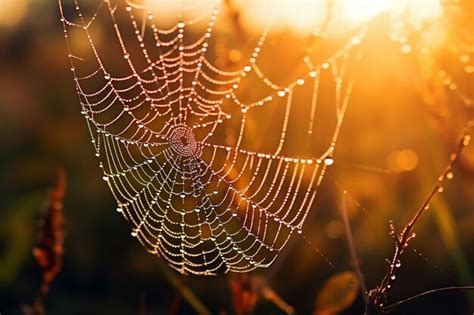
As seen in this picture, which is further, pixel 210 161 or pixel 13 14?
pixel 13 14

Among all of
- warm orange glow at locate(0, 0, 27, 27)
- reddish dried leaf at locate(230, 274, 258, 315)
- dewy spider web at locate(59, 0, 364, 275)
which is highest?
warm orange glow at locate(0, 0, 27, 27)

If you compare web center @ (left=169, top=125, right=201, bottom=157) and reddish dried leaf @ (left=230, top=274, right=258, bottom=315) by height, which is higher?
web center @ (left=169, top=125, right=201, bottom=157)

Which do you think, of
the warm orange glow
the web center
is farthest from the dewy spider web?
the warm orange glow

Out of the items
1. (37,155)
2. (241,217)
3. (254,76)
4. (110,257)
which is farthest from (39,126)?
(241,217)

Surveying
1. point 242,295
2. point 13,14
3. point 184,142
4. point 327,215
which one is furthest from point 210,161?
point 13,14

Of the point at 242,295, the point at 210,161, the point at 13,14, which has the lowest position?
the point at 242,295

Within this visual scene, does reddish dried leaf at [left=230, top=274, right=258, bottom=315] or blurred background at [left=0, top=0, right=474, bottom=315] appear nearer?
reddish dried leaf at [left=230, top=274, right=258, bottom=315]

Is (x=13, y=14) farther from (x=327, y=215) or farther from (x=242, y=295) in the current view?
(x=242, y=295)

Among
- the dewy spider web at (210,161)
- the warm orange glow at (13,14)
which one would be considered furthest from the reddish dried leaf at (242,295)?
the warm orange glow at (13,14)

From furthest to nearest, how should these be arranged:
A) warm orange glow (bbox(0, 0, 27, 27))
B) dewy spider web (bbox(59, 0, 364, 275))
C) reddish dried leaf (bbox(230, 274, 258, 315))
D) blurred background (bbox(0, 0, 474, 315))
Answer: warm orange glow (bbox(0, 0, 27, 27)), blurred background (bbox(0, 0, 474, 315)), dewy spider web (bbox(59, 0, 364, 275)), reddish dried leaf (bbox(230, 274, 258, 315))

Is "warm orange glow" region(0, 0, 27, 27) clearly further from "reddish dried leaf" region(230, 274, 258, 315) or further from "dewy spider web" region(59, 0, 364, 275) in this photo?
"reddish dried leaf" region(230, 274, 258, 315)

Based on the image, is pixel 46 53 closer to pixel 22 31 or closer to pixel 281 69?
pixel 22 31
